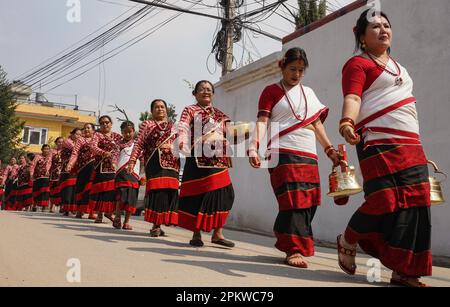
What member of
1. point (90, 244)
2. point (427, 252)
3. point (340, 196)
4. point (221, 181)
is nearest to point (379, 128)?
point (340, 196)

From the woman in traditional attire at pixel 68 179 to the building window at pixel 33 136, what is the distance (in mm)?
31544

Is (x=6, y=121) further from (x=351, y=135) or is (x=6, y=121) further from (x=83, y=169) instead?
(x=351, y=135)

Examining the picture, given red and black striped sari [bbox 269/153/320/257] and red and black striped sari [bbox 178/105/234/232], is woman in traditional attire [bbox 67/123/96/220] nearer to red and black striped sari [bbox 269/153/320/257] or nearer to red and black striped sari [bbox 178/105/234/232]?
red and black striped sari [bbox 178/105/234/232]

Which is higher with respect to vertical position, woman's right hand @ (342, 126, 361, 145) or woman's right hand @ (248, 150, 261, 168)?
woman's right hand @ (342, 126, 361, 145)

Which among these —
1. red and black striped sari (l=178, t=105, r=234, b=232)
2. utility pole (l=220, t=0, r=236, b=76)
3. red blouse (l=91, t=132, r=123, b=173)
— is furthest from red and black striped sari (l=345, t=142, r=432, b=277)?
utility pole (l=220, t=0, r=236, b=76)

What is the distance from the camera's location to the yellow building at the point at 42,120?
40062 mm

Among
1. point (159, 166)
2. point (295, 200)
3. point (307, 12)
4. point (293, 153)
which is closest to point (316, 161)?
point (293, 153)

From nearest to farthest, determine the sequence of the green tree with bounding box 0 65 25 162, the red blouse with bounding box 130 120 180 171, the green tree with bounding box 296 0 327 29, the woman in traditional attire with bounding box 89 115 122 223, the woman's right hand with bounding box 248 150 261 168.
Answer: the woman's right hand with bounding box 248 150 261 168
the red blouse with bounding box 130 120 180 171
the woman in traditional attire with bounding box 89 115 122 223
the green tree with bounding box 296 0 327 29
the green tree with bounding box 0 65 25 162

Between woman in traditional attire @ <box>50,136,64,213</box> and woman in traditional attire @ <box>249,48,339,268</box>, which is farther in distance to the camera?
woman in traditional attire @ <box>50,136,64,213</box>

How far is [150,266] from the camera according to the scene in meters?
3.72

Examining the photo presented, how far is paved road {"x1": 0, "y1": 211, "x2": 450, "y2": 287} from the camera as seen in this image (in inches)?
125

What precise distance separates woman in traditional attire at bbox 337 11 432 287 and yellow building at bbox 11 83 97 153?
37.9 meters

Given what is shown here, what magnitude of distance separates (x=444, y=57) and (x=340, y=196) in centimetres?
340
